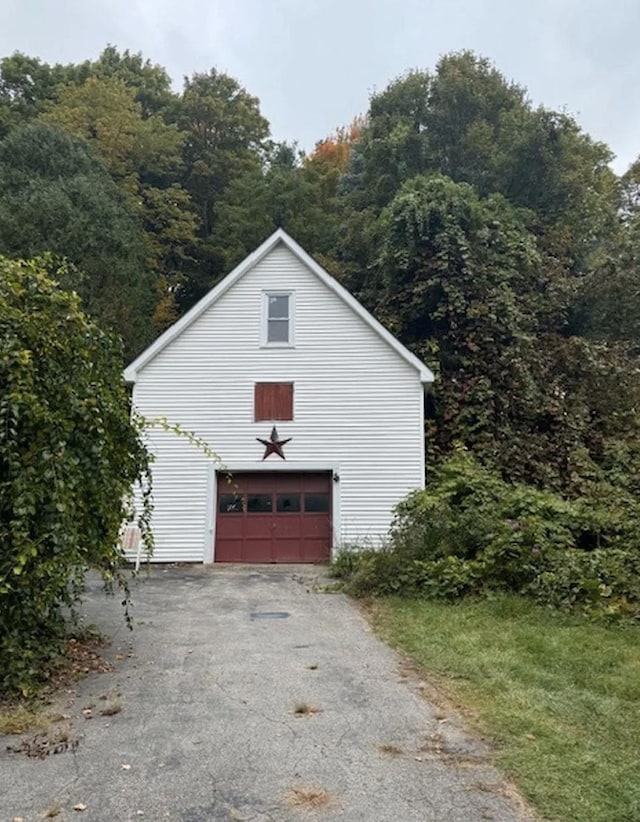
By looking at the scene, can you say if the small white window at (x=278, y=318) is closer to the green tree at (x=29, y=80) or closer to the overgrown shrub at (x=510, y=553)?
the overgrown shrub at (x=510, y=553)

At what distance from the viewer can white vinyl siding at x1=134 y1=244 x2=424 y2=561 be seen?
14.9 m

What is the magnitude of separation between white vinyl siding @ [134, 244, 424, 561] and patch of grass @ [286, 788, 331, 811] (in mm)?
10989

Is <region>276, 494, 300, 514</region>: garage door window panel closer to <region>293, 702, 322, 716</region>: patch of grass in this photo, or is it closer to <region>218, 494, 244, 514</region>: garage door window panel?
<region>218, 494, 244, 514</region>: garage door window panel

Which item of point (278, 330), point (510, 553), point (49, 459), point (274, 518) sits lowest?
point (510, 553)

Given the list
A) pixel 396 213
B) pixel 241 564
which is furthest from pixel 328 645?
pixel 396 213

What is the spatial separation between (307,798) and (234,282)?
1348 cm

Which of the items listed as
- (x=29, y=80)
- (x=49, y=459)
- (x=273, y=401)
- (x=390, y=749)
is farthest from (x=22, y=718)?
(x=29, y=80)

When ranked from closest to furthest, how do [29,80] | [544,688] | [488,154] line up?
[544,688] → [488,154] → [29,80]

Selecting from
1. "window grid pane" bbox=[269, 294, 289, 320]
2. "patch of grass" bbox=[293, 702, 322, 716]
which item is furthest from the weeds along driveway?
"window grid pane" bbox=[269, 294, 289, 320]

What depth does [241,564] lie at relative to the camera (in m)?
14.8

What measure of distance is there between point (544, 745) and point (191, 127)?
3314 centimetres

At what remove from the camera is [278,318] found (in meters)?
15.9

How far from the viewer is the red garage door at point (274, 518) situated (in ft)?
49.4

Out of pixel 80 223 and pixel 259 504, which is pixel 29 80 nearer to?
pixel 80 223
